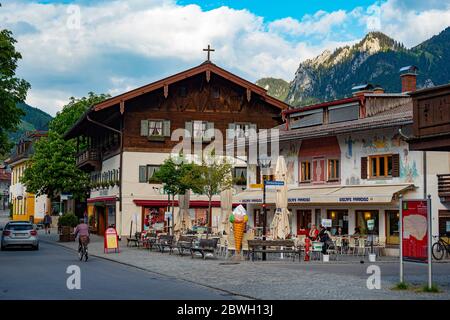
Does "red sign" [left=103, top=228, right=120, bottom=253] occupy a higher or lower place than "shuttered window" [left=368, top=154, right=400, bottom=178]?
lower

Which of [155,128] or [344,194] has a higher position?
[155,128]

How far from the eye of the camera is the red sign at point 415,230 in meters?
18.5

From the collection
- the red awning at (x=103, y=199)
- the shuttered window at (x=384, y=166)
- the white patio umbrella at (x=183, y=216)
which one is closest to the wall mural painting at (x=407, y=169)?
the shuttered window at (x=384, y=166)

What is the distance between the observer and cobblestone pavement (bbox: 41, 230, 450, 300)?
1752 cm

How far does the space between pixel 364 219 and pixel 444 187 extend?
5248mm

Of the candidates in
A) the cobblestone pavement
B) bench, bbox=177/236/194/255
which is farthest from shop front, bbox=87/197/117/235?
the cobblestone pavement

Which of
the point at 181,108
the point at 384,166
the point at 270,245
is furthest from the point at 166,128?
the point at 270,245

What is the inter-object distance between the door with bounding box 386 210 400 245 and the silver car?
17.3m

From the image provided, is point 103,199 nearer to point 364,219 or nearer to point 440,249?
point 364,219

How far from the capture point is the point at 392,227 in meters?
36.6

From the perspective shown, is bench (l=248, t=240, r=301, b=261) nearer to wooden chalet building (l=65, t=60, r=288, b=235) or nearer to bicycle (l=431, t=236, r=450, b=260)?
bicycle (l=431, t=236, r=450, b=260)

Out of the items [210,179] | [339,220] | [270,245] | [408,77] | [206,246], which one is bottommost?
[206,246]
